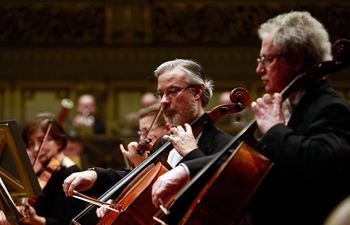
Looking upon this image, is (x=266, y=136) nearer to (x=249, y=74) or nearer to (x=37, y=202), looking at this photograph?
(x=37, y=202)

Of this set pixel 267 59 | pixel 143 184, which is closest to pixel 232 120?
pixel 143 184

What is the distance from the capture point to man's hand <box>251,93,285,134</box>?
2176 mm

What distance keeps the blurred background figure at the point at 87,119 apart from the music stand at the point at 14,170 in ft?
12.8

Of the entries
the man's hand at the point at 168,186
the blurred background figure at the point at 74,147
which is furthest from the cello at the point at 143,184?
the blurred background figure at the point at 74,147

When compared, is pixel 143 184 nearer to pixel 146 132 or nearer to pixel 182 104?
pixel 182 104

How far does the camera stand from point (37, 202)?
4359mm

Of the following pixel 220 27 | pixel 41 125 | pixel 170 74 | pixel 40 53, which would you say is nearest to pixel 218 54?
pixel 220 27

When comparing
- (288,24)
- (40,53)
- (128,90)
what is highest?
(288,24)

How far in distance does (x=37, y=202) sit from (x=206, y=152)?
1879mm

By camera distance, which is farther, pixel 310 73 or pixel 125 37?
pixel 125 37

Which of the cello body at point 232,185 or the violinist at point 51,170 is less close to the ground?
the cello body at point 232,185

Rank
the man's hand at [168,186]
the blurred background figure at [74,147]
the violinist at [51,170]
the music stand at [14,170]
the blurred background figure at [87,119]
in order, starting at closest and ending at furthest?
the man's hand at [168,186]
the music stand at [14,170]
the violinist at [51,170]
the blurred background figure at [74,147]
the blurred background figure at [87,119]

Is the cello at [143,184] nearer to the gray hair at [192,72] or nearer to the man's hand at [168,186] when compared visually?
the gray hair at [192,72]

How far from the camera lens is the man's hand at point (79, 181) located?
300cm
